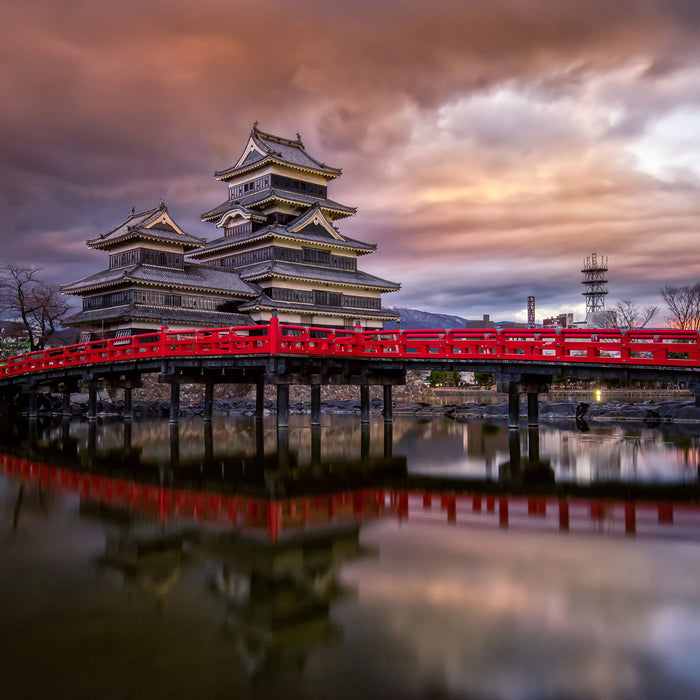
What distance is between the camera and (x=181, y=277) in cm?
4584

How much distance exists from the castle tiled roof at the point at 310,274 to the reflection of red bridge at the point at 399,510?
3649cm

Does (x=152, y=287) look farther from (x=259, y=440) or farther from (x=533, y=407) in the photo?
(x=533, y=407)

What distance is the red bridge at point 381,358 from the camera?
20.3 meters

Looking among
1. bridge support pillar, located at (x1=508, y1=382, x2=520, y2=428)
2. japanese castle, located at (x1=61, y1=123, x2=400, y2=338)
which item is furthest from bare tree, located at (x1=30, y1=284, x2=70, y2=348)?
bridge support pillar, located at (x1=508, y1=382, x2=520, y2=428)

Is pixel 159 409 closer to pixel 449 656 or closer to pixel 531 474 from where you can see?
pixel 531 474

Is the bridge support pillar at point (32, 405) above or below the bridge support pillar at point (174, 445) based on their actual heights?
above

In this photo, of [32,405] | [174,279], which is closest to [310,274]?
[174,279]

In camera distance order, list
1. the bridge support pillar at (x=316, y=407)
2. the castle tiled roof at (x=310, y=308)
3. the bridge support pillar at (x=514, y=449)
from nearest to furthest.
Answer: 1. the bridge support pillar at (x=514, y=449)
2. the bridge support pillar at (x=316, y=407)
3. the castle tiled roof at (x=310, y=308)

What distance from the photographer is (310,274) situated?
50750 mm

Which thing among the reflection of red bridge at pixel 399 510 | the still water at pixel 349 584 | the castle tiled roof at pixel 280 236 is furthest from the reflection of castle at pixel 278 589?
the castle tiled roof at pixel 280 236

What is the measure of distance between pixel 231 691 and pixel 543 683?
218cm

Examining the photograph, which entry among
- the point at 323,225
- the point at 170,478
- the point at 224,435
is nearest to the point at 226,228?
the point at 323,225

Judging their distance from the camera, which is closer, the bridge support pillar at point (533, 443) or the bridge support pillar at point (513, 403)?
the bridge support pillar at point (533, 443)

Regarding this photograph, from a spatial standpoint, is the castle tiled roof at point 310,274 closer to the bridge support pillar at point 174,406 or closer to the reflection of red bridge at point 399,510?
the bridge support pillar at point 174,406
